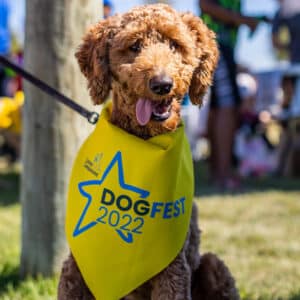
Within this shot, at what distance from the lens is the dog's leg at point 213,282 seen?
8.70 ft

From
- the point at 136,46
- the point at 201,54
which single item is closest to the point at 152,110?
the point at 136,46

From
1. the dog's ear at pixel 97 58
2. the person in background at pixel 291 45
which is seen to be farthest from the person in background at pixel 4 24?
the dog's ear at pixel 97 58

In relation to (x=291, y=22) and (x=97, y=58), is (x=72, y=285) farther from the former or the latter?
(x=291, y=22)

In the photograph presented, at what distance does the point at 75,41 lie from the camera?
327cm

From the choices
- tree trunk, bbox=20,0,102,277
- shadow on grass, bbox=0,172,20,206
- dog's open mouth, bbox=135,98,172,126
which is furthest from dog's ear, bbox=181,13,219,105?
shadow on grass, bbox=0,172,20,206

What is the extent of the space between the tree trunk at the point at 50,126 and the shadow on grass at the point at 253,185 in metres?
3.40

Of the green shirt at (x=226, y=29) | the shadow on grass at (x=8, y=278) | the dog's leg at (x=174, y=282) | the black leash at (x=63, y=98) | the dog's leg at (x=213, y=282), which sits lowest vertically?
the shadow on grass at (x=8, y=278)

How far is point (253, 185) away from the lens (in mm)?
7512

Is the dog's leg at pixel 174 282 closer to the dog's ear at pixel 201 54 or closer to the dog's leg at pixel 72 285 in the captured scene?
the dog's leg at pixel 72 285

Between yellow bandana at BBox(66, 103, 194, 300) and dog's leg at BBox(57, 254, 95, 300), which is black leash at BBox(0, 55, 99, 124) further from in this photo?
dog's leg at BBox(57, 254, 95, 300)

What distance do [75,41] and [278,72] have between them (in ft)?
16.9

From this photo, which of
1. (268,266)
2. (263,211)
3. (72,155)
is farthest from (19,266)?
(263,211)

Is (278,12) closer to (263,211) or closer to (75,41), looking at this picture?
(263,211)

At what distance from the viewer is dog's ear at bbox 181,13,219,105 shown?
101 inches
